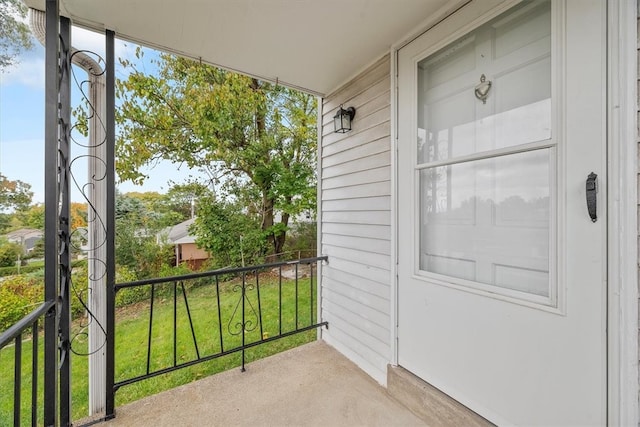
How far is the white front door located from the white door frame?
3cm

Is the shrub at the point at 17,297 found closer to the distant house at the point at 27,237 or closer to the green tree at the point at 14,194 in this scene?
the distant house at the point at 27,237

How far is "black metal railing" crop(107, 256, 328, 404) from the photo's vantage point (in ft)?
6.81

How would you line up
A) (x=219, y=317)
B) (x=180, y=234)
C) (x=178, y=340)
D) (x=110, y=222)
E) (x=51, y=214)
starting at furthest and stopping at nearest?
(x=180, y=234)
(x=178, y=340)
(x=219, y=317)
(x=110, y=222)
(x=51, y=214)

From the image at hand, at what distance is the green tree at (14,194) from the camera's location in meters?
1.37

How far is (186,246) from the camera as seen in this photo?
5156 millimetres

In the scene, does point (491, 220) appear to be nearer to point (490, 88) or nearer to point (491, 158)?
point (491, 158)

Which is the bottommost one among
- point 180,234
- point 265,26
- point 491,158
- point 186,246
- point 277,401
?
point 277,401

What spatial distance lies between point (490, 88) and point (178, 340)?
3.65 m

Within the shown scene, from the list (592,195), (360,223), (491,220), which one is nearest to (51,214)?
(360,223)

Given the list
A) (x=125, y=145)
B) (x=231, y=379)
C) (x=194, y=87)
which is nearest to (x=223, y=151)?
(x=194, y=87)

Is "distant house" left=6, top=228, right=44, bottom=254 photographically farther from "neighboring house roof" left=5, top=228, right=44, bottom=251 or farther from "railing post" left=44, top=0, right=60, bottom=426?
"railing post" left=44, top=0, right=60, bottom=426

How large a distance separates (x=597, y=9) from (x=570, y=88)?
282mm

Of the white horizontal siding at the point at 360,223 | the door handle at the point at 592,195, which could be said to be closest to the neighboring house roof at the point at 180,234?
the white horizontal siding at the point at 360,223

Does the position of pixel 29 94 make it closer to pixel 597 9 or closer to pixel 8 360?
pixel 8 360
